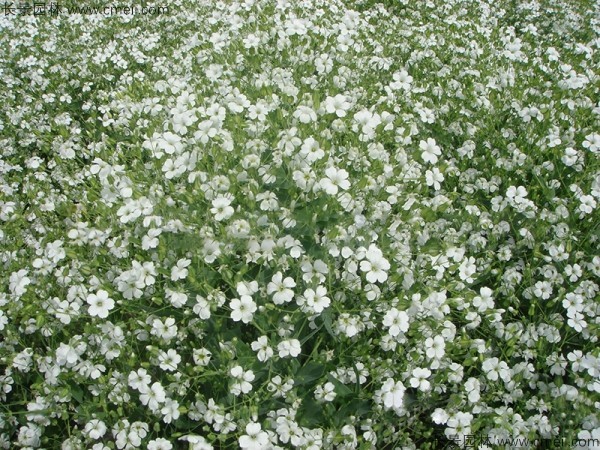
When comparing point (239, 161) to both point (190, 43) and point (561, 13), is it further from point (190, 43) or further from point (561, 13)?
point (561, 13)

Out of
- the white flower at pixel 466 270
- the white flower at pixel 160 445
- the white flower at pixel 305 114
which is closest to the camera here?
the white flower at pixel 160 445

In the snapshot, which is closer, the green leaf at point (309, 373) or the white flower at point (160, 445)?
the white flower at point (160, 445)

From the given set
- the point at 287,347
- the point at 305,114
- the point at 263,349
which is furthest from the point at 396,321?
the point at 305,114

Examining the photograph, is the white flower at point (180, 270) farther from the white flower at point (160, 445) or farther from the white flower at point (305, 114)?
the white flower at point (305, 114)

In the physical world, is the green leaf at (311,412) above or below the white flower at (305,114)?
below

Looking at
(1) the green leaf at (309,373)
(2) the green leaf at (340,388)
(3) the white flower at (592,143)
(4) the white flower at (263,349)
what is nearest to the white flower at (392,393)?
(2) the green leaf at (340,388)

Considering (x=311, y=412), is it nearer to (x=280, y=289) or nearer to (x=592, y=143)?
(x=280, y=289)
